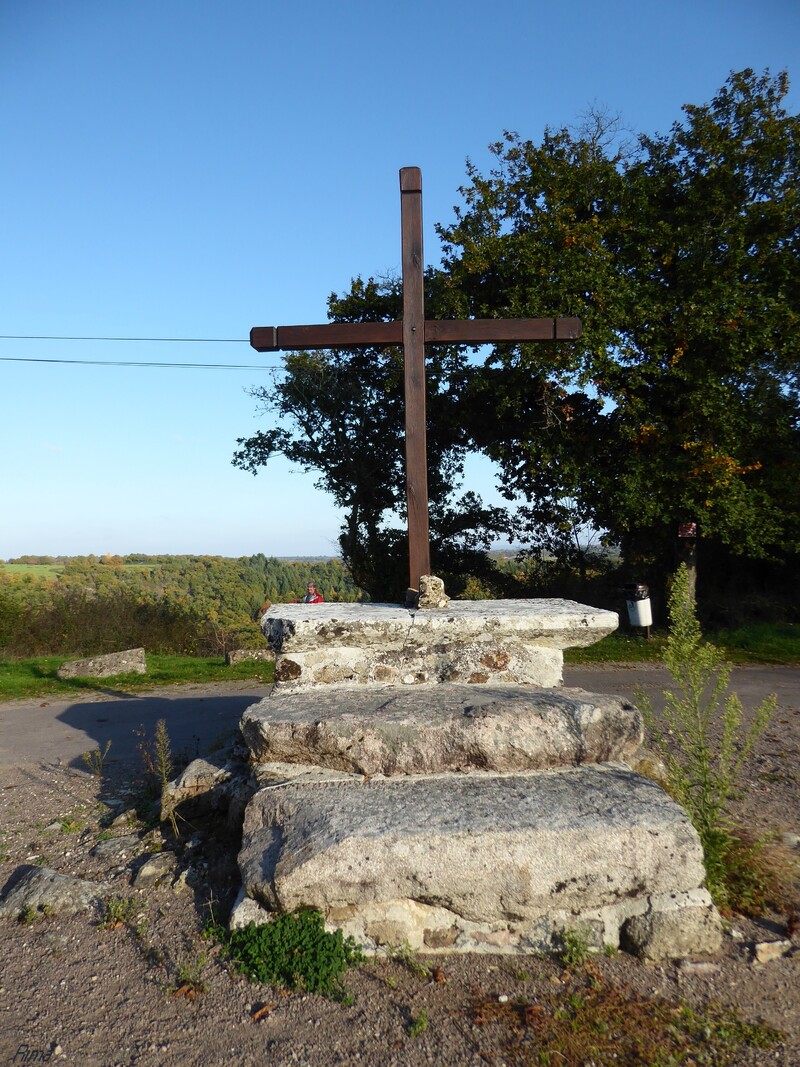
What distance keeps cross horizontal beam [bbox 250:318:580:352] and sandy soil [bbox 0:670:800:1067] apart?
10.2 ft

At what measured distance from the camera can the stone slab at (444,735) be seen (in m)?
3.51

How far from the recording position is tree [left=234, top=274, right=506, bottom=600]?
1452 centimetres

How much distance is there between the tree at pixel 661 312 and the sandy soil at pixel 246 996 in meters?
9.08

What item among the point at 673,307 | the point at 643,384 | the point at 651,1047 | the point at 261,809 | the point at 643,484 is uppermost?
the point at 673,307

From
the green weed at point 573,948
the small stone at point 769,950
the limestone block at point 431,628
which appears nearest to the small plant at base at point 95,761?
the limestone block at point 431,628

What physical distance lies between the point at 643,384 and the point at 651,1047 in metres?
10.8

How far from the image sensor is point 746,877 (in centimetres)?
343

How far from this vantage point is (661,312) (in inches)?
465

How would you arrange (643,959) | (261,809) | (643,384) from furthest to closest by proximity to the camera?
(643,384), (261,809), (643,959)

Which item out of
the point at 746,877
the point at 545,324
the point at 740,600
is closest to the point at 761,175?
the point at 740,600

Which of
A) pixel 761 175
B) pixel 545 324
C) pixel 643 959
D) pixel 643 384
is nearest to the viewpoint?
pixel 643 959

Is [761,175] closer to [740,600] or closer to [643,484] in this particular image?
[643,484]

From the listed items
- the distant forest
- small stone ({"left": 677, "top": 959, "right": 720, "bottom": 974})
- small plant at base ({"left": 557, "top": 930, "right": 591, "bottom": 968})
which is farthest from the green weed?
the distant forest

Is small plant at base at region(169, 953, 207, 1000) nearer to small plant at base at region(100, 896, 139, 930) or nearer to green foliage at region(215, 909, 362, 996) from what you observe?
green foliage at region(215, 909, 362, 996)
